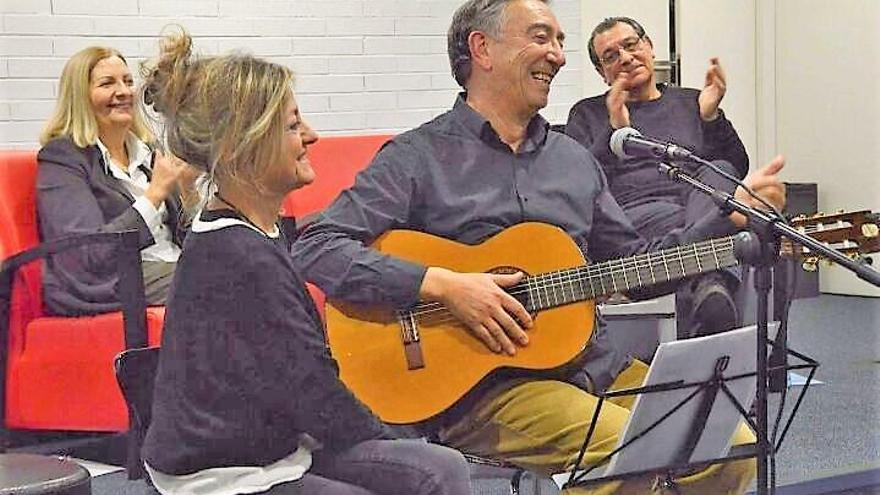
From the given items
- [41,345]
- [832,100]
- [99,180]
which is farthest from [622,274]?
[41,345]

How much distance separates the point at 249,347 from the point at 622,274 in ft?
2.69

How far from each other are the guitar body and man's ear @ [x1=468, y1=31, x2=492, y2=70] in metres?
0.29

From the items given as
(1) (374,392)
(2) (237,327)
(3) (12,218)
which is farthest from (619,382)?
(3) (12,218)

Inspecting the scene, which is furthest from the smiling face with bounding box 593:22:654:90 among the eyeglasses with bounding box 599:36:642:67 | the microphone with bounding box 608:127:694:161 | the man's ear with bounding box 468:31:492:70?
the man's ear with bounding box 468:31:492:70

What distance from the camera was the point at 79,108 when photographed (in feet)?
7.11

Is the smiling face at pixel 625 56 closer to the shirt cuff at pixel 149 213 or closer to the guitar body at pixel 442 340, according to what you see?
the guitar body at pixel 442 340

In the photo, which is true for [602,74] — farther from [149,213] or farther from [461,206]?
[149,213]

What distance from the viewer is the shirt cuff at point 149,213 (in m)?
2.15

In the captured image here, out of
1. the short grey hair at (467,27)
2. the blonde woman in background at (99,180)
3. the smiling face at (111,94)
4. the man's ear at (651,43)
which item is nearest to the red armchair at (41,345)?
the blonde woman in background at (99,180)

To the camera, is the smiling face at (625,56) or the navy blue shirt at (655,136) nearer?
the navy blue shirt at (655,136)

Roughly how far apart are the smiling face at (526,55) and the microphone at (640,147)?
5.9 inches

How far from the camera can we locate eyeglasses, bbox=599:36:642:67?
2434 mm

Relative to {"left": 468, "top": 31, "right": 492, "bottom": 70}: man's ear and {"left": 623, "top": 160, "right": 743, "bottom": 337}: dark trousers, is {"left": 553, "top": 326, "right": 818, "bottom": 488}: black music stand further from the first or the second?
{"left": 468, "top": 31, "right": 492, "bottom": 70}: man's ear

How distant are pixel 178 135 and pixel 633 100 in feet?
3.39
